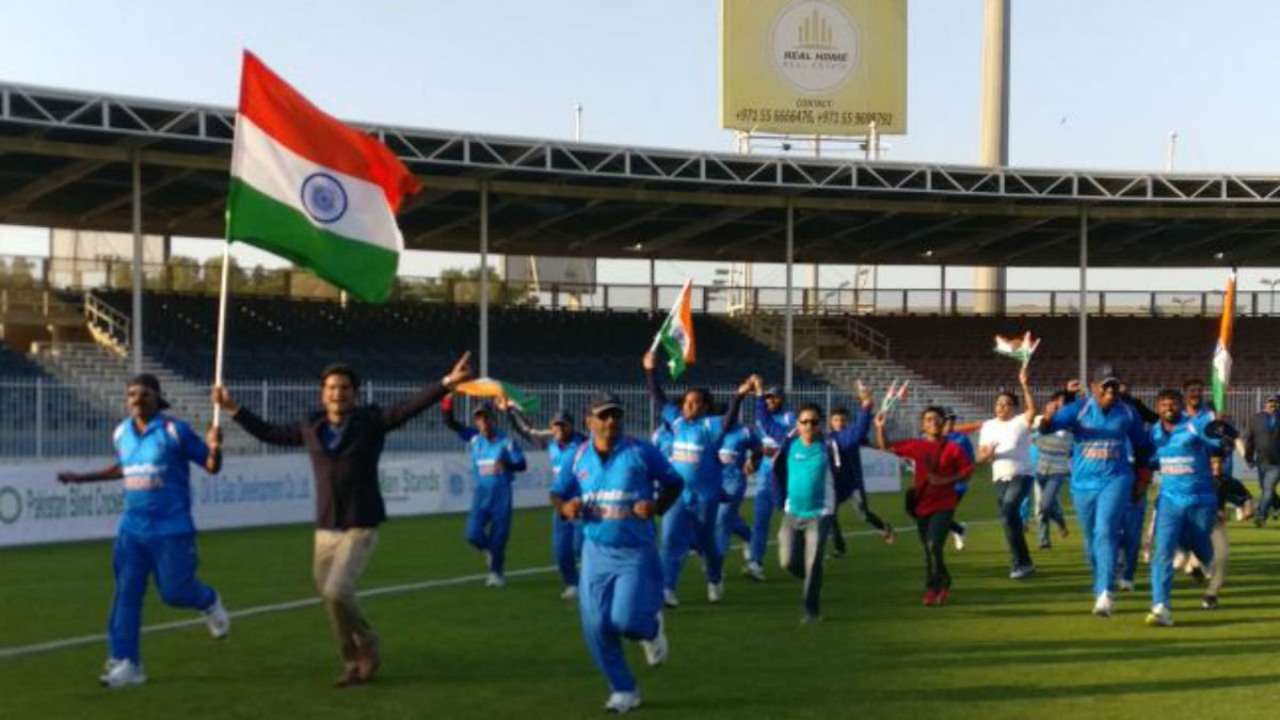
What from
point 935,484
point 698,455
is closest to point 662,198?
point 698,455

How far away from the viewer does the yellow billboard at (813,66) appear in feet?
146

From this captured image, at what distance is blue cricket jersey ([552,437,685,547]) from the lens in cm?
951

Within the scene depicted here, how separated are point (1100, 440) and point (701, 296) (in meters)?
38.6

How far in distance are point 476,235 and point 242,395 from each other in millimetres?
17664

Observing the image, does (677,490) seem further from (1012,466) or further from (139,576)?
(1012,466)

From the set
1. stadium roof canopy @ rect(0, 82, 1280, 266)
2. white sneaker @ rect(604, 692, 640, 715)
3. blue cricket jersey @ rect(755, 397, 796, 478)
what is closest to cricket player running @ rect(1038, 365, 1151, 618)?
blue cricket jersey @ rect(755, 397, 796, 478)

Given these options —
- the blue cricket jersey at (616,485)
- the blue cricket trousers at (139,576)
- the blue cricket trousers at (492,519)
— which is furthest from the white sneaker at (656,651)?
the blue cricket trousers at (492,519)

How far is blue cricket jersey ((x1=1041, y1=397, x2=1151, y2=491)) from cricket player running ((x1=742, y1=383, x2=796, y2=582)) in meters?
3.43

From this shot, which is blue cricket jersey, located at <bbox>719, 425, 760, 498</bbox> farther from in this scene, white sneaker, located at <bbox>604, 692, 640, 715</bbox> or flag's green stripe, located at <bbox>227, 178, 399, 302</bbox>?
white sneaker, located at <bbox>604, 692, 640, 715</bbox>

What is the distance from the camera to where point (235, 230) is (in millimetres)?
10227

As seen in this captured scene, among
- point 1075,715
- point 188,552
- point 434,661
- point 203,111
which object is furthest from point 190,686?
point 203,111

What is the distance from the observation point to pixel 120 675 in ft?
33.7

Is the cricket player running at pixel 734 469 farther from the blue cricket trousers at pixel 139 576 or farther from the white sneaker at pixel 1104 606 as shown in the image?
the blue cricket trousers at pixel 139 576

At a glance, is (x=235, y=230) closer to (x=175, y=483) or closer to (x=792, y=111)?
(x=175, y=483)
